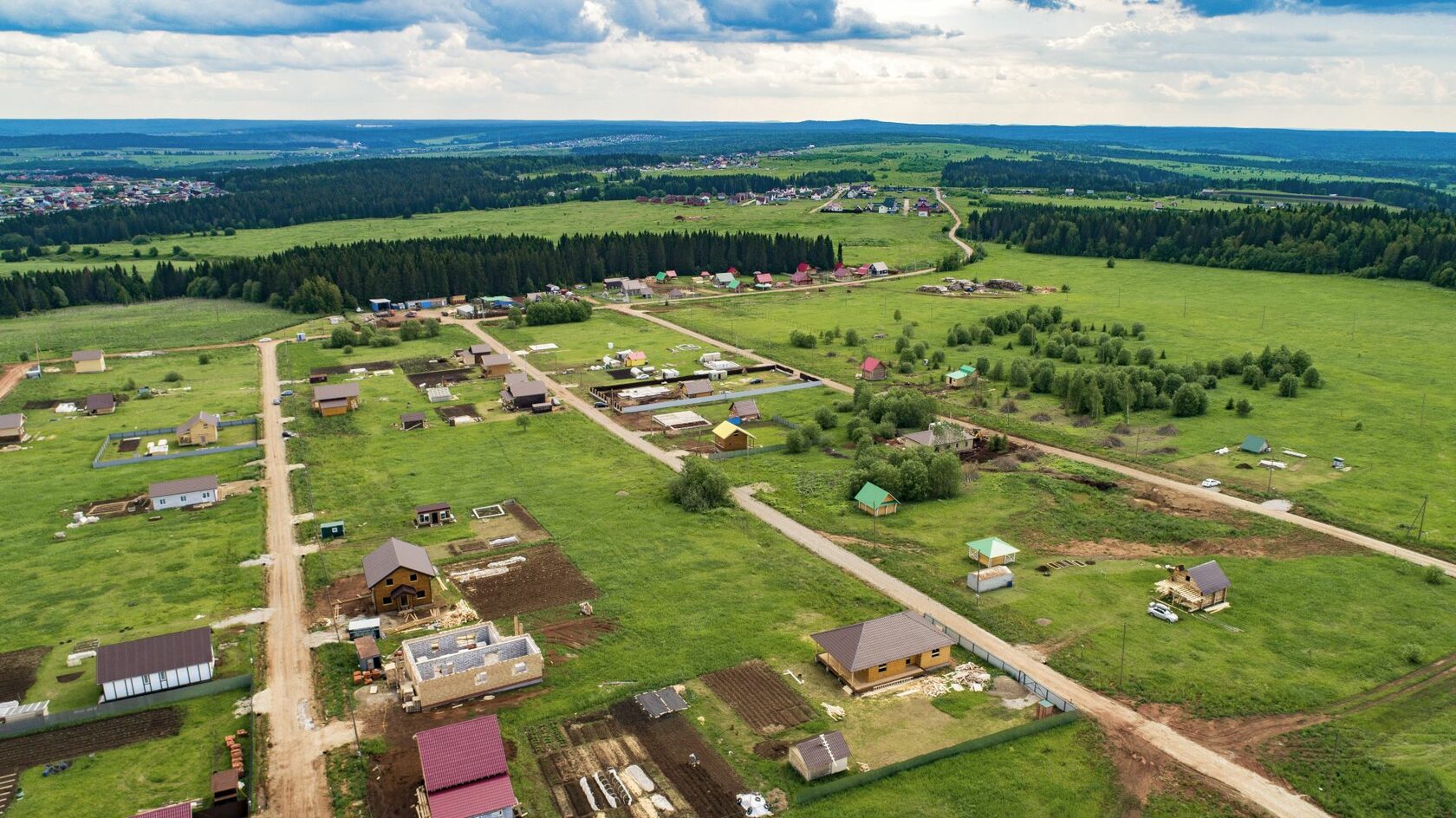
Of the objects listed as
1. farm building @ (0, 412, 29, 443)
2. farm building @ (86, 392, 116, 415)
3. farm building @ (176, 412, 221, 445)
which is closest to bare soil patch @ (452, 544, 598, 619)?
farm building @ (176, 412, 221, 445)

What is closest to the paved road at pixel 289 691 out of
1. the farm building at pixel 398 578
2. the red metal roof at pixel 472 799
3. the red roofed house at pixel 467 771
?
the farm building at pixel 398 578

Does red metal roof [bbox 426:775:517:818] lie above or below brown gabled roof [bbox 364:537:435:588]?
below

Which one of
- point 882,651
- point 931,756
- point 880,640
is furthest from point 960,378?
point 931,756

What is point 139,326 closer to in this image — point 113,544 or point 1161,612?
point 113,544

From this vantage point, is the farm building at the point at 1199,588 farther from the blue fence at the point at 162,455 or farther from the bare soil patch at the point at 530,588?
the blue fence at the point at 162,455

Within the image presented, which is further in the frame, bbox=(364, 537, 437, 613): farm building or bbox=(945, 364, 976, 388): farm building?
bbox=(945, 364, 976, 388): farm building

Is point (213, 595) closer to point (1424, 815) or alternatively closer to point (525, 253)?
point (1424, 815)

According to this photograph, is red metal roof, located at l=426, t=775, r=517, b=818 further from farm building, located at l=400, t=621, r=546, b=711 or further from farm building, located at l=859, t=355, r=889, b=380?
farm building, located at l=859, t=355, r=889, b=380
